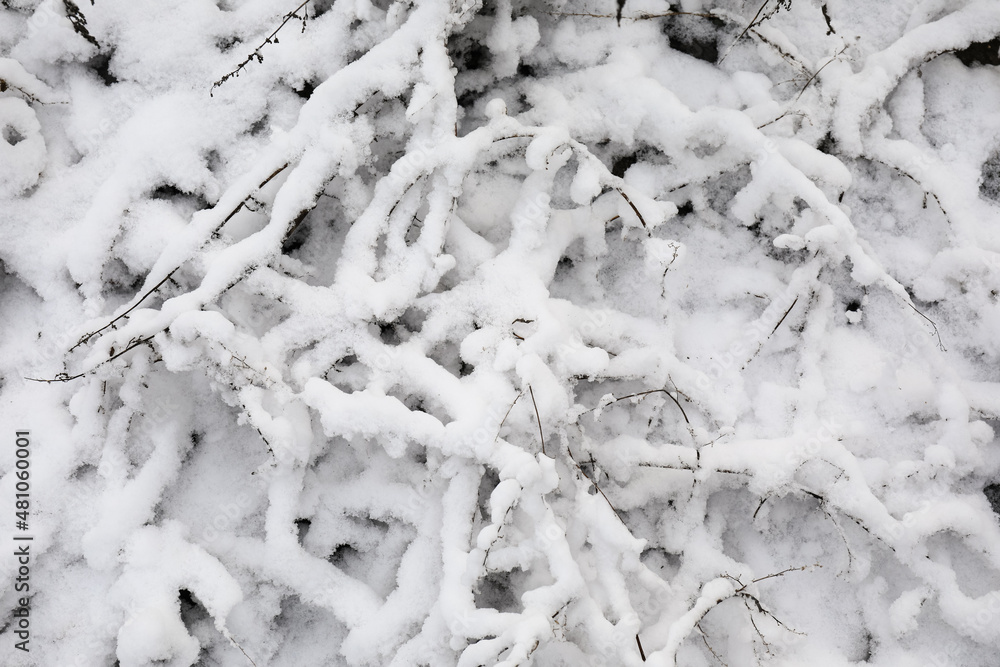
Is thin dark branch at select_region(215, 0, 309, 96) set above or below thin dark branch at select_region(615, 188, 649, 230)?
above

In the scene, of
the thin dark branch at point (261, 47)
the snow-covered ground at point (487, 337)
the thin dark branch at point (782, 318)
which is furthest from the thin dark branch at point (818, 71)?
the thin dark branch at point (261, 47)

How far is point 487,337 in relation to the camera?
1.62m

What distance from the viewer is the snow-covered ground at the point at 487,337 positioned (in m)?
1.58

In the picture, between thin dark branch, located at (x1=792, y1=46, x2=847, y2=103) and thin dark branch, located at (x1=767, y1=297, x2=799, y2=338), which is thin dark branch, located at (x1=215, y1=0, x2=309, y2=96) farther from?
thin dark branch, located at (x1=767, y1=297, x2=799, y2=338)

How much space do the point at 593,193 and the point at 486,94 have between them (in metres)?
0.49

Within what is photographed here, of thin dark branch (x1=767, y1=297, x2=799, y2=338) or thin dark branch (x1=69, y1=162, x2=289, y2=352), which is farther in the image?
thin dark branch (x1=767, y1=297, x2=799, y2=338)

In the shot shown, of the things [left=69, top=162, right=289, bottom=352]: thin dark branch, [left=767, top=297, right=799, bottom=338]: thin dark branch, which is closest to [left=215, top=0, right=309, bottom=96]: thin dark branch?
[left=69, top=162, right=289, bottom=352]: thin dark branch

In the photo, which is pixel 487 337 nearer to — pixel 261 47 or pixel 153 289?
pixel 153 289

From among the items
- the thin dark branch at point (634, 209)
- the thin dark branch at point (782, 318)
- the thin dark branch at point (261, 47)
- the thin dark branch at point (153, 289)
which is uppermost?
the thin dark branch at point (261, 47)

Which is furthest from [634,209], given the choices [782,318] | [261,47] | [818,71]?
[261,47]

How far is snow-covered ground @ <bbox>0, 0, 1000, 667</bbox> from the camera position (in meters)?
1.58

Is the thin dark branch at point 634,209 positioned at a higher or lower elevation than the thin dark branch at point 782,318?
higher

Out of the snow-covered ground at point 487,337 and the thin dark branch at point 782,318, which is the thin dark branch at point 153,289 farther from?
the thin dark branch at point 782,318

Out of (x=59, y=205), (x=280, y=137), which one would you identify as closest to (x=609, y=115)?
(x=280, y=137)
